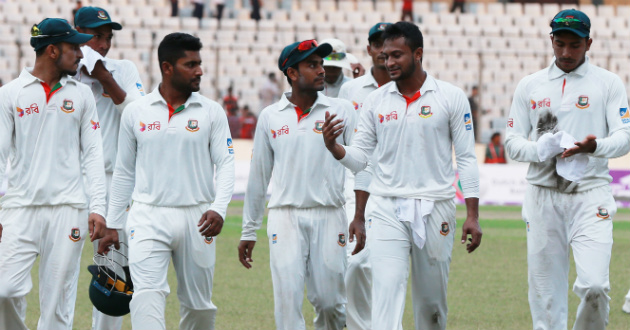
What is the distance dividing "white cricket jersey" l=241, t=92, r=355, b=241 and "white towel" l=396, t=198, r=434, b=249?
0.63 m

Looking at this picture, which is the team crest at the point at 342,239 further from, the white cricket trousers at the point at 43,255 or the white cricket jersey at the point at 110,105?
the white cricket jersey at the point at 110,105

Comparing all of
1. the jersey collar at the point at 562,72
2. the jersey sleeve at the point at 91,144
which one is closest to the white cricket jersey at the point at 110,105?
the jersey sleeve at the point at 91,144

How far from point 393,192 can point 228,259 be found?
6879 millimetres

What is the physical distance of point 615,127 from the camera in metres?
7.90

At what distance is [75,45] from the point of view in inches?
309

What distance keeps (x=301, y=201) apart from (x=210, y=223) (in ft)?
2.76

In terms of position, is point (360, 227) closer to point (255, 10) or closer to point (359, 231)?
point (359, 231)

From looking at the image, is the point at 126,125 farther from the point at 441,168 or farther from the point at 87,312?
the point at 87,312

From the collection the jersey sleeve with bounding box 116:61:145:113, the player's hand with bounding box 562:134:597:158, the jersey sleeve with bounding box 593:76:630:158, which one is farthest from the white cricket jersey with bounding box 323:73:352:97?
the player's hand with bounding box 562:134:597:158

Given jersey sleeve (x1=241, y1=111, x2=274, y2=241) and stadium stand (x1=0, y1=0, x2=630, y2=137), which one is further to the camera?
stadium stand (x1=0, y1=0, x2=630, y2=137)

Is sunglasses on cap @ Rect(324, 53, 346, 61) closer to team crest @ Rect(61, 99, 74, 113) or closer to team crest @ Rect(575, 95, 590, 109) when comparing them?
team crest @ Rect(575, 95, 590, 109)

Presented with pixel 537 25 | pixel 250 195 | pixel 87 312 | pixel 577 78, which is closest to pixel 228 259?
pixel 87 312

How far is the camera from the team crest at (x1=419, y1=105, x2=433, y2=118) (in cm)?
775

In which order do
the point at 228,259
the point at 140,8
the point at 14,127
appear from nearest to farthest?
1. the point at 14,127
2. the point at 228,259
3. the point at 140,8
